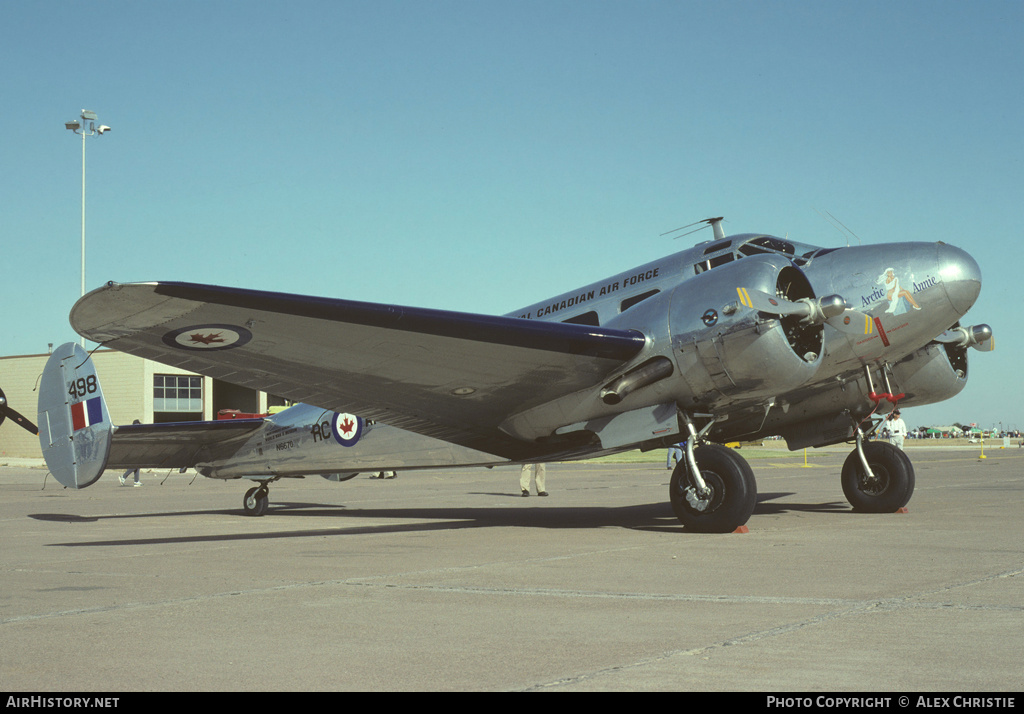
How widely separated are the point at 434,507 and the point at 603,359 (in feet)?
25.6

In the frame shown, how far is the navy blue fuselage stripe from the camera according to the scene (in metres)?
8.12

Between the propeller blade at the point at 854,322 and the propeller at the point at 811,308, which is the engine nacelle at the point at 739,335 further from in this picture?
the propeller blade at the point at 854,322

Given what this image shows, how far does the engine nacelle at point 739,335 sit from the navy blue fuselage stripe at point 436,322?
0.63 m

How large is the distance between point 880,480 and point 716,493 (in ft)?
14.9

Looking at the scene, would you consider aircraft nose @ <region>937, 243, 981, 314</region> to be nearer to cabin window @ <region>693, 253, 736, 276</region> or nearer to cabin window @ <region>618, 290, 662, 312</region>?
cabin window @ <region>693, 253, 736, 276</region>

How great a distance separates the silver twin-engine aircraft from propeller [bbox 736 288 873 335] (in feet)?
0.08

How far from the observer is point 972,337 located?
13.8 metres

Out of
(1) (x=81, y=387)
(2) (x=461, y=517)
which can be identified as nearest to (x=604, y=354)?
(2) (x=461, y=517)

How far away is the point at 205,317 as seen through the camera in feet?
28.3

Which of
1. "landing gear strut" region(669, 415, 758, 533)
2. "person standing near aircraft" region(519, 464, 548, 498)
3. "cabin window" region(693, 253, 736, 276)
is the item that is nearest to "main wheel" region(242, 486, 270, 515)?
"person standing near aircraft" region(519, 464, 548, 498)

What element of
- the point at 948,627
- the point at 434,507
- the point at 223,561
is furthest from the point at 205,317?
the point at 434,507

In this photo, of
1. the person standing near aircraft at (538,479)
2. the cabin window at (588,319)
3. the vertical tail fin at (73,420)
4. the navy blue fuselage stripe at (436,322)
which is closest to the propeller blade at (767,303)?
the navy blue fuselage stripe at (436,322)

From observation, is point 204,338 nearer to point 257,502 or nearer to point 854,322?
point 854,322

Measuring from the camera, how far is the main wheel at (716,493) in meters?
10.1
